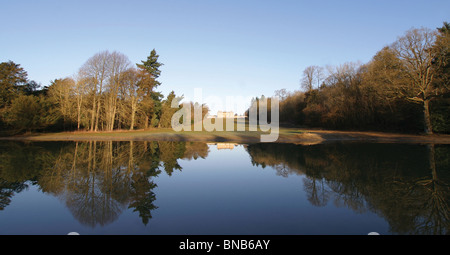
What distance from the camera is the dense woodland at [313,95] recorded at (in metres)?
19.7

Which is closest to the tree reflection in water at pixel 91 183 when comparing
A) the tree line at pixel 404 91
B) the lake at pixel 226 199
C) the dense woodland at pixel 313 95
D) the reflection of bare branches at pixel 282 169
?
the lake at pixel 226 199

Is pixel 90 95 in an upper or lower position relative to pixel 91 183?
upper

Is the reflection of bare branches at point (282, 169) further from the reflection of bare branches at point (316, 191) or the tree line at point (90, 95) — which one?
the tree line at point (90, 95)

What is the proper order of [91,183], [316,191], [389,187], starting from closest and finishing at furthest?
[316,191] < [389,187] < [91,183]

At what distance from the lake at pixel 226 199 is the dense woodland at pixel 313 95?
49.8 ft

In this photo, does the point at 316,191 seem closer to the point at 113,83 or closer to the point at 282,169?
the point at 282,169

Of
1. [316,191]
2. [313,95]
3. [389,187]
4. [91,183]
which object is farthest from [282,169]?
[313,95]

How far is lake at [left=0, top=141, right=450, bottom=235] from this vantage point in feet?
12.3

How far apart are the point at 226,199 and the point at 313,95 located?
1428 inches

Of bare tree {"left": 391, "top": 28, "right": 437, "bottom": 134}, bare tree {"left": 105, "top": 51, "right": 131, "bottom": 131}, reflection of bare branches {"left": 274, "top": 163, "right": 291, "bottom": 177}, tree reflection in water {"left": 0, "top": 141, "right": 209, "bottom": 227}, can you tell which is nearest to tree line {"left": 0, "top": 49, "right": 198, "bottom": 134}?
bare tree {"left": 105, "top": 51, "right": 131, "bottom": 131}

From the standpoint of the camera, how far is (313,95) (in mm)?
37875

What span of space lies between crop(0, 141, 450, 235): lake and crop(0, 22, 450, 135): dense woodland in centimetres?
1517
